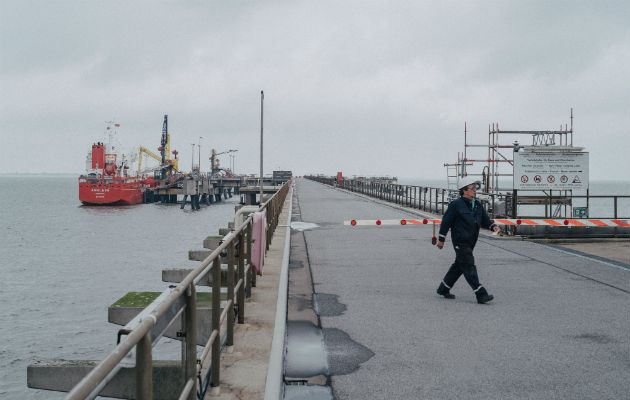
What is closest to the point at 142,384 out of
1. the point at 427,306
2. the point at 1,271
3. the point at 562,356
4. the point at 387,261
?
the point at 562,356

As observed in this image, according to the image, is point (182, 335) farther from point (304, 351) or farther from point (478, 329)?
point (478, 329)

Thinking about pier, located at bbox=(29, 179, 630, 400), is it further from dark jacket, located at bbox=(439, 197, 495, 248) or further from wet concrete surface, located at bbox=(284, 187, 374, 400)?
dark jacket, located at bbox=(439, 197, 495, 248)

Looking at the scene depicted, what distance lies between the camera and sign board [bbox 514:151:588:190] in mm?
17203

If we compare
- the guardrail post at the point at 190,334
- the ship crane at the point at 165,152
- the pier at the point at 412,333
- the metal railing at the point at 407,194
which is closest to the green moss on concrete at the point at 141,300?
the pier at the point at 412,333

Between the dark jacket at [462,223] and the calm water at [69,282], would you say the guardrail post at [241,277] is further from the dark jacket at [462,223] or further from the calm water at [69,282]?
the calm water at [69,282]

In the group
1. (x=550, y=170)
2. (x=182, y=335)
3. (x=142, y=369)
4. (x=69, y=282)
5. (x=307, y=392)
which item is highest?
(x=550, y=170)

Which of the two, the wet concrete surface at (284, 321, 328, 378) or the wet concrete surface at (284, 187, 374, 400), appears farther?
the wet concrete surface at (284, 321, 328, 378)

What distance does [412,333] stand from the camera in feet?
21.8

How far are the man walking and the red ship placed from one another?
348ft

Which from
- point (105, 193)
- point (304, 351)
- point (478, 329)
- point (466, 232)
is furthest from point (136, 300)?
point (105, 193)

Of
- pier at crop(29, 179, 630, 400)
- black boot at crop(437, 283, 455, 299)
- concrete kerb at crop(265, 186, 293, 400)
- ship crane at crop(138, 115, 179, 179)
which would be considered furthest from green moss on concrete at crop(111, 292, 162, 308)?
ship crane at crop(138, 115, 179, 179)

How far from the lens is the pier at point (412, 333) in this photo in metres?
4.80

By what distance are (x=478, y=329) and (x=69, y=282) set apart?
2785 cm

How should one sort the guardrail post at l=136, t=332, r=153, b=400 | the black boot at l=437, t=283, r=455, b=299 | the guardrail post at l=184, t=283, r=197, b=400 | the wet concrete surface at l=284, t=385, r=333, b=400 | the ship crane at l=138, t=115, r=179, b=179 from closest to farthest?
1. the guardrail post at l=136, t=332, r=153, b=400
2. the guardrail post at l=184, t=283, r=197, b=400
3. the wet concrete surface at l=284, t=385, r=333, b=400
4. the black boot at l=437, t=283, r=455, b=299
5. the ship crane at l=138, t=115, r=179, b=179
